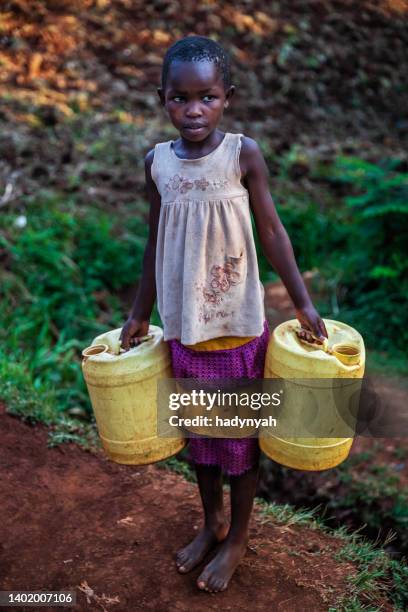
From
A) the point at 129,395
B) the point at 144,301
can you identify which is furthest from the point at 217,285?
the point at 129,395

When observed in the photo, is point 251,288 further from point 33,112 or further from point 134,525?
point 33,112

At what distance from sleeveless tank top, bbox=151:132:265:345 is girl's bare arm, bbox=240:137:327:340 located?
32 mm

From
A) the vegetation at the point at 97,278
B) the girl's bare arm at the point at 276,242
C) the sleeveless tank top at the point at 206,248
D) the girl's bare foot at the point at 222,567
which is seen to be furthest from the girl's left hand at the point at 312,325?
the vegetation at the point at 97,278

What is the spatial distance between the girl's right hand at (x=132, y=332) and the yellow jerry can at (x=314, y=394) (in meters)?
0.43

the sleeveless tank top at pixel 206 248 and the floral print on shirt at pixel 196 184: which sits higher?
the floral print on shirt at pixel 196 184

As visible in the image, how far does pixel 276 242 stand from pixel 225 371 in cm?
42

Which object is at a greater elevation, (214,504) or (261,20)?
(261,20)

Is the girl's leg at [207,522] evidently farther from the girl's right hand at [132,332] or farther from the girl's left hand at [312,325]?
the girl's left hand at [312,325]

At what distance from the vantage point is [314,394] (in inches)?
69.1

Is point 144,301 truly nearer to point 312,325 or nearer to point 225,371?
point 225,371

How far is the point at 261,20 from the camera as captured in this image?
7.16 metres

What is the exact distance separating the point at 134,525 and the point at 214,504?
38 cm

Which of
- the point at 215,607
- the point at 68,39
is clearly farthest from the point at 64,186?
the point at 215,607

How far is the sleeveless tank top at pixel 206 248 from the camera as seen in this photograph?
174 centimetres
